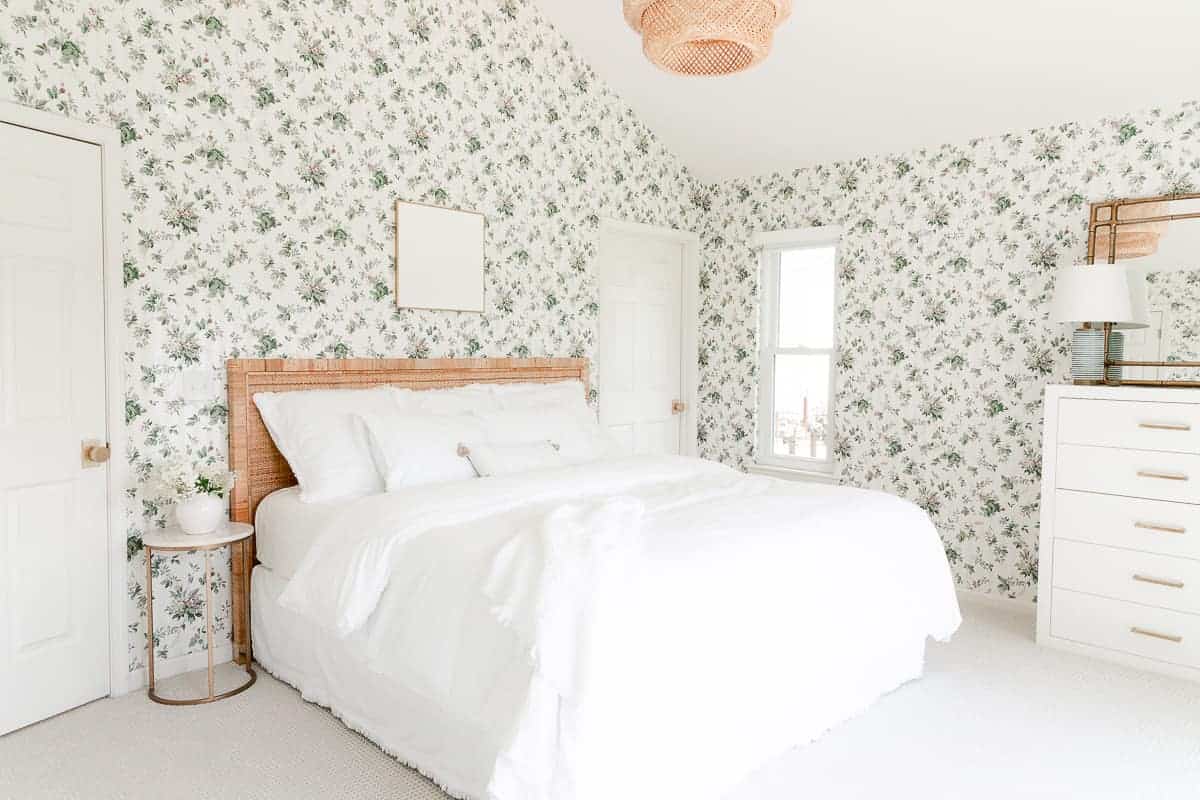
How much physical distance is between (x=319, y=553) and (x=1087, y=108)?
12.4 ft

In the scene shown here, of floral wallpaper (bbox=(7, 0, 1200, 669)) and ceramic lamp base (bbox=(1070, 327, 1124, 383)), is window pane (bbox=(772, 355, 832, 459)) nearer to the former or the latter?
floral wallpaper (bbox=(7, 0, 1200, 669))

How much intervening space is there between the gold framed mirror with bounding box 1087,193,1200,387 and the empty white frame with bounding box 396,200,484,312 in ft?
9.63

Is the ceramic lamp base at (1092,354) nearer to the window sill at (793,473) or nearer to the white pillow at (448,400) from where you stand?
the window sill at (793,473)

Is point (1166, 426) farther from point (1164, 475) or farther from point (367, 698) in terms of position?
point (367, 698)

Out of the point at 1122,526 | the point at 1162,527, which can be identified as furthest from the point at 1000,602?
the point at 1162,527

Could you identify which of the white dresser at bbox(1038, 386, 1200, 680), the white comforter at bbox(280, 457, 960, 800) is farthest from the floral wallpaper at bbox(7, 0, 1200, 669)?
the white comforter at bbox(280, 457, 960, 800)

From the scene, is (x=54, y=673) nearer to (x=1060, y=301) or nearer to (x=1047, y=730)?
(x=1047, y=730)

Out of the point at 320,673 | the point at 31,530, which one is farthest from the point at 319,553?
the point at 31,530

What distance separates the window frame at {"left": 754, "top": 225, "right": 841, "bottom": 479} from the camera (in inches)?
188

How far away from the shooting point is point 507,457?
3262mm

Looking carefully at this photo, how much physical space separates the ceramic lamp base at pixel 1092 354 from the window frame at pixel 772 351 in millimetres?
1383

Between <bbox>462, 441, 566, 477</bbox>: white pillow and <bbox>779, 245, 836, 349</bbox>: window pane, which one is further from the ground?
<bbox>779, 245, 836, 349</bbox>: window pane

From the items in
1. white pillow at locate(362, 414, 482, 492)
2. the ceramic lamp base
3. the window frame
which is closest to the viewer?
white pillow at locate(362, 414, 482, 492)

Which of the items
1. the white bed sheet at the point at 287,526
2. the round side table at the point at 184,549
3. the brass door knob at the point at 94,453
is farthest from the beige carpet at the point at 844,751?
the brass door knob at the point at 94,453
